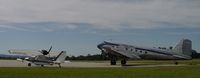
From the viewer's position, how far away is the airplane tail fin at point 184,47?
8738cm

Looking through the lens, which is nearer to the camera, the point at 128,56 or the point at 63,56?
the point at 63,56

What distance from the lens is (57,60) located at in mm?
60438

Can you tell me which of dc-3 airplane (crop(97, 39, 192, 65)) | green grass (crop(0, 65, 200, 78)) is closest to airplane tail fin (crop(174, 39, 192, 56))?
dc-3 airplane (crop(97, 39, 192, 65))

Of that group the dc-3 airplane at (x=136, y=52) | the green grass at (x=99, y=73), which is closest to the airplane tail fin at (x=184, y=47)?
the dc-3 airplane at (x=136, y=52)

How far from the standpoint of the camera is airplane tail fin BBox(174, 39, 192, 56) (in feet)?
287

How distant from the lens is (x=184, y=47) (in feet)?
288

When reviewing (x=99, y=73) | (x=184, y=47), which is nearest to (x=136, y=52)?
(x=184, y=47)

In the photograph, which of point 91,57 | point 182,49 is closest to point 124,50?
point 182,49

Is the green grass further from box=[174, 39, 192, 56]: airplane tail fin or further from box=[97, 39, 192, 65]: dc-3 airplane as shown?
box=[174, 39, 192, 56]: airplane tail fin

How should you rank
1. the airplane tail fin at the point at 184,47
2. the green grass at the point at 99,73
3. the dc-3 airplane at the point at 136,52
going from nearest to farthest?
the green grass at the point at 99,73, the dc-3 airplane at the point at 136,52, the airplane tail fin at the point at 184,47

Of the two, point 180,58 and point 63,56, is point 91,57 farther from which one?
point 63,56

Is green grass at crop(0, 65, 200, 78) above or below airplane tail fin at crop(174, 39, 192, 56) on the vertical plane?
below

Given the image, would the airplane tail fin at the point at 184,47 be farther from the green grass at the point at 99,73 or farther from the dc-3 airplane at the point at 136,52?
the green grass at the point at 99,73

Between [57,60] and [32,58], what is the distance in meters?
5.30
